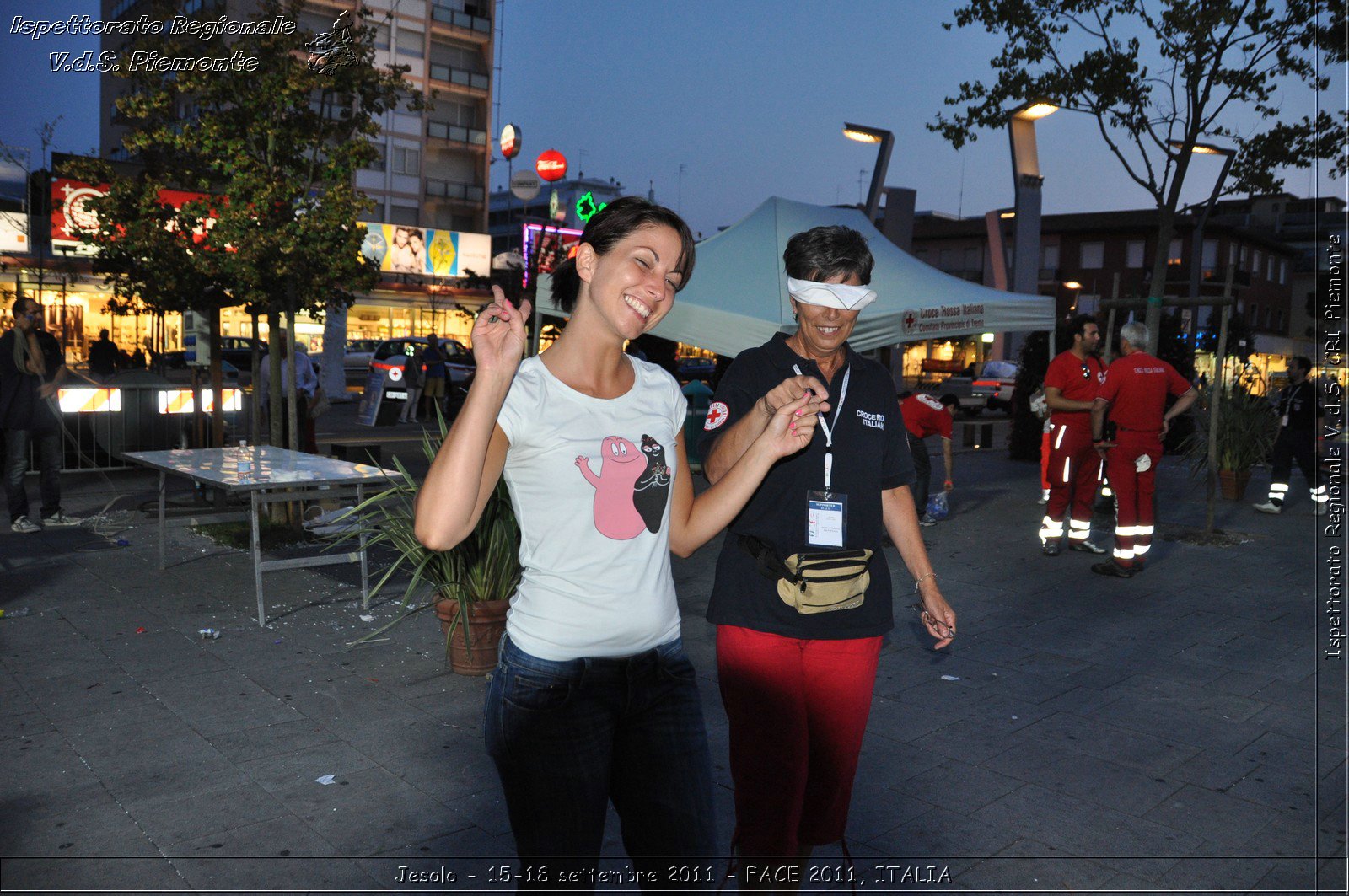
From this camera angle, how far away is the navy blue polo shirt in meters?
2.83

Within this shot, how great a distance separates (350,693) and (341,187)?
18.7ft

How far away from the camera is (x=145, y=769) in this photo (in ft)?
13.9

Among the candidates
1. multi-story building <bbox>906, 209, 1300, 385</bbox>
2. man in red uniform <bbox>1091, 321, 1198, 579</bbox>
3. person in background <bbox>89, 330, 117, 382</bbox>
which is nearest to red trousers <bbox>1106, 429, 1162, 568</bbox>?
man in red uniform <bbox>1091, 321, 1198, 579</bbox>

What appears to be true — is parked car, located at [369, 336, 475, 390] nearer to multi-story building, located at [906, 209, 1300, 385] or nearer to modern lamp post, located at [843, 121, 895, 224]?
modern lamp post, located at [843, 121, 895, 224]

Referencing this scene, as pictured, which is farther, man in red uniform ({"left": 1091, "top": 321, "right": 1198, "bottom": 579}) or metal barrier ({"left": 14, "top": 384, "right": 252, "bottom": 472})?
metal barrier ({"left": 14, "top": 384, "right": 252, "bottom": 472})

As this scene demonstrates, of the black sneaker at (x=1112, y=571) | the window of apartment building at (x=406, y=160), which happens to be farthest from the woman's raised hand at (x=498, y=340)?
the window of apartment building at (x=406, y=160)

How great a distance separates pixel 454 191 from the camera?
50.6m

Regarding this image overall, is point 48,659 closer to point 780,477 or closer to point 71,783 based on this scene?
point 71,783

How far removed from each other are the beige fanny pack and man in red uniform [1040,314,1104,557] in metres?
7.08

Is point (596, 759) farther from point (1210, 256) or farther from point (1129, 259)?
point (1210, 256)

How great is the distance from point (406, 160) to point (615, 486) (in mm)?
50529

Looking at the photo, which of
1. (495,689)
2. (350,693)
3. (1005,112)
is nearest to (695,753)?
(495,689)

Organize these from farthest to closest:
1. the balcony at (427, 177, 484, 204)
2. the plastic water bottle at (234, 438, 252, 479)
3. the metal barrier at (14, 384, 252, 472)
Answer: the balcony at (427, 177, 484, 204)
the metal barrier at (14, 384, 252, 472)
the plastic water bottle at (234, 438, 252, 479)

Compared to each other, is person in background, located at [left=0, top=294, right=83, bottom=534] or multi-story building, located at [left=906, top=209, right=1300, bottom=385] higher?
multi-story building, located at [left=906, top=209, right=1300, bottom=385]
